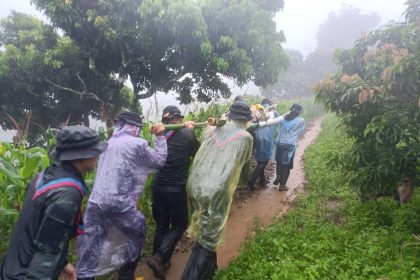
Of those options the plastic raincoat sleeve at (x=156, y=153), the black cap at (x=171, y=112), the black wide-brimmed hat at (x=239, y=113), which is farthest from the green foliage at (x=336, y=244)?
the black cap at (x=171, y=112)

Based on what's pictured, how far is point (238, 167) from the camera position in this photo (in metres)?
3.64

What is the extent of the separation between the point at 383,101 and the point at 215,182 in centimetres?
202

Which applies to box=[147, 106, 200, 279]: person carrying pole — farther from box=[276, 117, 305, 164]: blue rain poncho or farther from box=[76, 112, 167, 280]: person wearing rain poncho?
box=[276, 117, 305, 164]: blue rain poncho

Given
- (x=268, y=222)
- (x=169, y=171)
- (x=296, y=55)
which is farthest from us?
(x=296, y=55)

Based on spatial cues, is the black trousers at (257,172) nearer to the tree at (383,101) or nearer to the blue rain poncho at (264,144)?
the blue rain poncho at (264,144)

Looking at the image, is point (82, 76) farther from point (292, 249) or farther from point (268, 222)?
point (292, 249)

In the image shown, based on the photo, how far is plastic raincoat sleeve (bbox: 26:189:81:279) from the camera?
189 centimetres

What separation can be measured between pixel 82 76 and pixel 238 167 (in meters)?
8.75

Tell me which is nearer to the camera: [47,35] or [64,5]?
[64,5]

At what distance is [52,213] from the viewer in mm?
1921

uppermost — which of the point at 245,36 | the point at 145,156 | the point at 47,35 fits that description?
the point at 47,35

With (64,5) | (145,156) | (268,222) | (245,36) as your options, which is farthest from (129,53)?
(145,156)

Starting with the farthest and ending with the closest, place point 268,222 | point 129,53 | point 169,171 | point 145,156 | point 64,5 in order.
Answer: point 129,53
point 64,5
point 268,222
point 169,171
point 145,156

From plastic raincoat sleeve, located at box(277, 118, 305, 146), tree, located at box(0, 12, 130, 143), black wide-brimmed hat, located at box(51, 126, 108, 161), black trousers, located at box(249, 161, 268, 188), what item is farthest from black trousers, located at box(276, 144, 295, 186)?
black wide-brimmed hat, located at box(51, 126, 108, 161)
